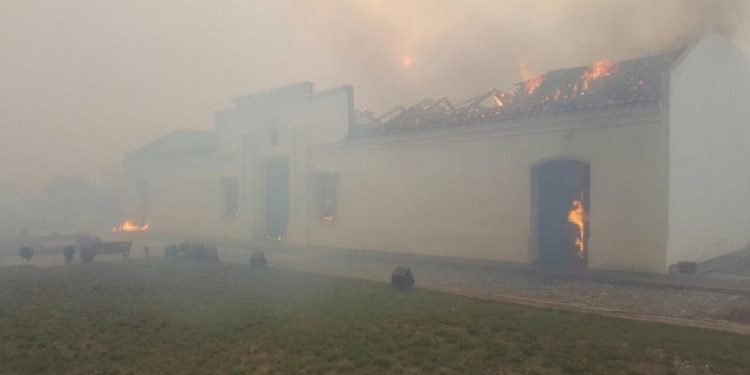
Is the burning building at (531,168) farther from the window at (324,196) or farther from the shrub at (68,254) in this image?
the shrub at (68,254)

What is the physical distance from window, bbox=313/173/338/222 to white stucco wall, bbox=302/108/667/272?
14.7 inches

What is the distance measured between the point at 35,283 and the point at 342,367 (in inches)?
293

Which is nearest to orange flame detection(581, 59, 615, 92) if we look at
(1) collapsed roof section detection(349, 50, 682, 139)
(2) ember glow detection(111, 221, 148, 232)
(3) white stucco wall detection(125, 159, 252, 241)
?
(1) collapsed roof section detection(349, 50, 682, 139)

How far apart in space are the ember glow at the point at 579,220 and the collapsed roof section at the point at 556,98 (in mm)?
2297

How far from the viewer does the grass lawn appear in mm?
5133

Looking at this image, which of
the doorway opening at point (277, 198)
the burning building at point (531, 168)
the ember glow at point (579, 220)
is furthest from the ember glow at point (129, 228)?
the ember glow at point (579, 220)

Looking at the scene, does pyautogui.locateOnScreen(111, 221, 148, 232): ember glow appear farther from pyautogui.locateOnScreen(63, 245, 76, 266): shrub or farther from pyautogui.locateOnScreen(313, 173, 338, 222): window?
pyautogui.locateOnScreen(63, 245, 76, 266): shrub

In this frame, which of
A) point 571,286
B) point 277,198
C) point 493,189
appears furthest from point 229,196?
point 571,286

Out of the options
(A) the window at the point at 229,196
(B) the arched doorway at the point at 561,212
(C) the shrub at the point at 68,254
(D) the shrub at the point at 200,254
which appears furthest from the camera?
(A) the window at the point at 229,196

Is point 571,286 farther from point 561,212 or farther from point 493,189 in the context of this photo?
point 493,189

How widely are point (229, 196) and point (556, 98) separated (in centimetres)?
1428

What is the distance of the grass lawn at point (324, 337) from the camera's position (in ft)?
16.8

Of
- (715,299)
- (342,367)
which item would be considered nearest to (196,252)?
(342,367)

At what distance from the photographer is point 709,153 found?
12.8m
